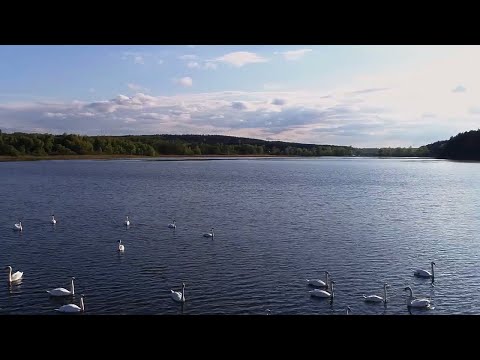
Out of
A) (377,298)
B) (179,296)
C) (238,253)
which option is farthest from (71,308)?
(377,298)

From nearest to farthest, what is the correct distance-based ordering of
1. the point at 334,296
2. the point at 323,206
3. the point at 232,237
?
1. the point at 334,296
2. the point at 232,237
3. the point at 323,206

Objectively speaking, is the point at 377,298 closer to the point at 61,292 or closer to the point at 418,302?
the point at 418,302

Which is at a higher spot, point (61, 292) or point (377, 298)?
point (377, 298)

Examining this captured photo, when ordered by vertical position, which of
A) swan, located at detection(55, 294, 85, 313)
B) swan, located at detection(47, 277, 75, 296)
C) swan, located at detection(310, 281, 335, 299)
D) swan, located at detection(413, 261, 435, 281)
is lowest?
swan, located at detection(55, 294, 85, 313)

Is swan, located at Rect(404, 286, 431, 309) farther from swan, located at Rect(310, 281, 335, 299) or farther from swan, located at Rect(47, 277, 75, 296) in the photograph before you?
swan, located at Rect(47, 277, 75, 296)

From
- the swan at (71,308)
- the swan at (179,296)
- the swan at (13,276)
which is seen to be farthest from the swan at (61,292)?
the swan at (179,296)

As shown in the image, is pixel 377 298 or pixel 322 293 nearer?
Answer: pixel 377 298

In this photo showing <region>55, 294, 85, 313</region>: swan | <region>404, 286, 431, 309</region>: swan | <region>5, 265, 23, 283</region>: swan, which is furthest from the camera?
<region>5, 265, 23, 283</region>: swan

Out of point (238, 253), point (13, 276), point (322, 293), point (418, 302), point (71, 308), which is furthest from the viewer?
point (238, 253)

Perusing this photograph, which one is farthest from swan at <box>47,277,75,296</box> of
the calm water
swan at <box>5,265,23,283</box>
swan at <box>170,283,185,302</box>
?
swan at <box>170,283,185,302</box>
